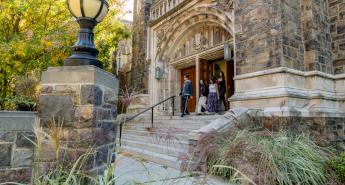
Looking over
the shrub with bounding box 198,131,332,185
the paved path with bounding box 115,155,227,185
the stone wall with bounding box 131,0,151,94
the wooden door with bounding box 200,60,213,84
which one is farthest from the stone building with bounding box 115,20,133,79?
the shrub with bounding box 198,131,332,185

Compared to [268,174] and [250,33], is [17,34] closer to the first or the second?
[250,33]

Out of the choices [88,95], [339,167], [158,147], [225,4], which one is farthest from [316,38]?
[88,95]

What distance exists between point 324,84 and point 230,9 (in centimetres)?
351

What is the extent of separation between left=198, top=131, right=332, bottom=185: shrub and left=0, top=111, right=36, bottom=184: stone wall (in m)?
2.08

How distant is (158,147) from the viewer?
5820 mm

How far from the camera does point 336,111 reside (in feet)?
20.9

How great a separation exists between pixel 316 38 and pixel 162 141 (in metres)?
4.82

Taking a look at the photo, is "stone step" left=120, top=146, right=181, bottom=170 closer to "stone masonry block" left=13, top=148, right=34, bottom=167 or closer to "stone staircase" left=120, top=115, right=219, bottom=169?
"stone staircase" left=120, top=115, right=219, bottom=169

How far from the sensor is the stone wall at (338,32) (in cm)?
674

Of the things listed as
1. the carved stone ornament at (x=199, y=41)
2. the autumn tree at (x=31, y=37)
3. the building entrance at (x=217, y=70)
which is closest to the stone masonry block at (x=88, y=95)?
the autumn tree at (x=31, y=37)

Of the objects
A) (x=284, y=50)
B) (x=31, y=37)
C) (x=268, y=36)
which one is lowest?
(x=284, y=50)

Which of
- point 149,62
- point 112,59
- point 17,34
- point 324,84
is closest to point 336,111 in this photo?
point 324,84

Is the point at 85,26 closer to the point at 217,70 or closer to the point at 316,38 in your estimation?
the point at 316,38

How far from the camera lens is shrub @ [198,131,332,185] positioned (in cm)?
327
